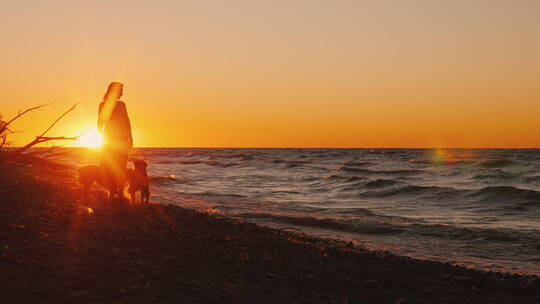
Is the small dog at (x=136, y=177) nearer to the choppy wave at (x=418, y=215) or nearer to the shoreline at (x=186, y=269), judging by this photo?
the shoreline at (x=186, y=269)

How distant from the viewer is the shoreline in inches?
146

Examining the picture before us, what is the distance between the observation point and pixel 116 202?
8.38 metres

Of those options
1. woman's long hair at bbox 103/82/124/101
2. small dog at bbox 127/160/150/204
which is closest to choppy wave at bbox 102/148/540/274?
small dog at bbox 127/160/150/204

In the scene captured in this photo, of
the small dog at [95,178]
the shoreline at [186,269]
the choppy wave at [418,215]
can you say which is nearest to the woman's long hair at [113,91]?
the small dog at [95,178]

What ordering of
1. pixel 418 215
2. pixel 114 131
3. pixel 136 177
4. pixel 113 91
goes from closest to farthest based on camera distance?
1. pixel 113 91
2. pixel 114 131
3. pixel 136 177
4. pixel 418 215

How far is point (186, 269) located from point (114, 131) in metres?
4.30

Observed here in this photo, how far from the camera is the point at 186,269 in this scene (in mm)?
4395

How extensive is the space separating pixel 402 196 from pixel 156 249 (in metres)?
17.1

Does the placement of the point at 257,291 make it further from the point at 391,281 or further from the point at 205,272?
the point at 391,281

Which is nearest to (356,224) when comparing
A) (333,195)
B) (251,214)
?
(251,214)

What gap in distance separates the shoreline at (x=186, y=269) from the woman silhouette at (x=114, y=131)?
140 centimetres

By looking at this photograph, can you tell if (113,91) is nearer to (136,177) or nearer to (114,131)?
(114,131)

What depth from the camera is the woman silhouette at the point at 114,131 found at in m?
7.81

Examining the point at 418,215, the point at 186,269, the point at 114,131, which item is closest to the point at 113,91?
the point at 114,131
